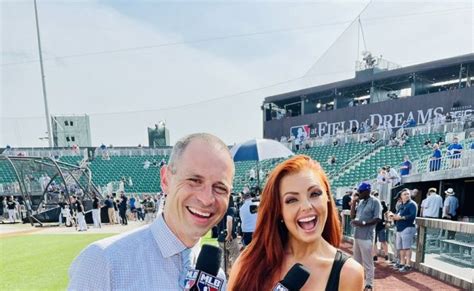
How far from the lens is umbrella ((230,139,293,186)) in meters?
7.57

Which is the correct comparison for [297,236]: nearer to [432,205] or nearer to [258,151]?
[258,151]

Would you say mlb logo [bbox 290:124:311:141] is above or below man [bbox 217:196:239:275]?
above

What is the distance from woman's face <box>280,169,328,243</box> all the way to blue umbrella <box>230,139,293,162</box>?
563 centimetres

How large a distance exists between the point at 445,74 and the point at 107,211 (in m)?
25.6

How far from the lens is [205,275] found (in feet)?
4.07

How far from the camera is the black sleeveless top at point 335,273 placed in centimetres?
168

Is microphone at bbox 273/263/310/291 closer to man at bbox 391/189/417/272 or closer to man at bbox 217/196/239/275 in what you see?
man at bbox 217/196/239/275

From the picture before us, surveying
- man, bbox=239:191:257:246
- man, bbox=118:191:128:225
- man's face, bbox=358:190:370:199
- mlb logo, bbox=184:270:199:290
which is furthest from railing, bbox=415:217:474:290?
man, bbox=118:191:128:225

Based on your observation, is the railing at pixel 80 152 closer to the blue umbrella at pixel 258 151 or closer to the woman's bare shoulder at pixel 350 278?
the blue umbrella at pixel 258 151

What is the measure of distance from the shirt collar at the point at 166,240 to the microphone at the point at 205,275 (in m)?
0.11

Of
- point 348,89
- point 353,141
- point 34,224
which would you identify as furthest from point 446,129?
point 34,224

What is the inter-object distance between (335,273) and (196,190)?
0.96 meters

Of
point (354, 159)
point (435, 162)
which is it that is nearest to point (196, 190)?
point (435, 162)

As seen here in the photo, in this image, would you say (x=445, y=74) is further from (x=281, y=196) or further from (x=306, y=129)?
(x=281, y=196)
